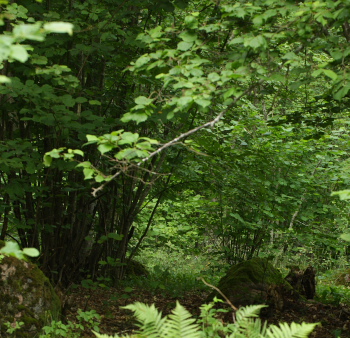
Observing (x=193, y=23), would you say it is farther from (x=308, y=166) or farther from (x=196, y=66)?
(x=308, y=166)

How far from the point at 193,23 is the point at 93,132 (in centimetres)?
167

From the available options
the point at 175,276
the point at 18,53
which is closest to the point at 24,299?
the point at 18,53

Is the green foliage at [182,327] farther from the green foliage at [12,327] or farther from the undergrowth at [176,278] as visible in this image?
the undergrowth at [176,278]

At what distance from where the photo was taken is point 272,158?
5.88 meters

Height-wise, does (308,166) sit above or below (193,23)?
below

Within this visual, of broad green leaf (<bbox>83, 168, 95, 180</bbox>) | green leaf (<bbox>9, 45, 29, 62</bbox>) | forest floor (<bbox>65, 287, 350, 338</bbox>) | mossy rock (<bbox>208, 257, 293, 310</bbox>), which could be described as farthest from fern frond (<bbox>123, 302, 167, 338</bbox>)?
mossy rock (<bbox>208, 257, 293, 310</bbox>)

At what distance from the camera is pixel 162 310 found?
15.8 ft

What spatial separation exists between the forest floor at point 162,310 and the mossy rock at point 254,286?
0.20 m

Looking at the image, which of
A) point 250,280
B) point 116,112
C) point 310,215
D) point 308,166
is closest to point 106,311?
point 250,280

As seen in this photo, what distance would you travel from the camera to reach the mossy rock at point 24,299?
341 centimetres

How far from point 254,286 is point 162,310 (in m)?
1.14

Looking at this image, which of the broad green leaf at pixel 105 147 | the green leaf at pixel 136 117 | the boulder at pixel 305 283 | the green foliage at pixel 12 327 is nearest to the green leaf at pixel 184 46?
the green leaf at pixel 136 117

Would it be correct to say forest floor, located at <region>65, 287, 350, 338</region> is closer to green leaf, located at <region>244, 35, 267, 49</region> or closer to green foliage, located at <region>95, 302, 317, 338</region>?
green foliage, located at <region>95, 302, 317, 338</region>

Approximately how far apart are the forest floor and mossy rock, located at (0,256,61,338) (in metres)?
0.49
